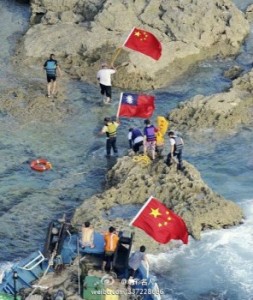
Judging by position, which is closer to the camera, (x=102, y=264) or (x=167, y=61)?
(x=102, y=264)

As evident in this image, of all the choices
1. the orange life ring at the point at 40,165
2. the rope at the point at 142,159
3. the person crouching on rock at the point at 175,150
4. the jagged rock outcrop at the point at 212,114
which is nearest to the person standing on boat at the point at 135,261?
the person crouching on rock at the point at 175,150

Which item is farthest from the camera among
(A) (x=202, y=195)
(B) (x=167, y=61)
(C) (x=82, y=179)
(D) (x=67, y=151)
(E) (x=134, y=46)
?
(B) (x=167, y=61)

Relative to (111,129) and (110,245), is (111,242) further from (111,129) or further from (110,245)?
(111,129)

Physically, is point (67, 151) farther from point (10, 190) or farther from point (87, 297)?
point (87, 297)

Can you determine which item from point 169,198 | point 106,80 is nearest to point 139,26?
point 106,80

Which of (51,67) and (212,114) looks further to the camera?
(51,67)

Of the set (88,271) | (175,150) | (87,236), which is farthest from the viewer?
(175,150)

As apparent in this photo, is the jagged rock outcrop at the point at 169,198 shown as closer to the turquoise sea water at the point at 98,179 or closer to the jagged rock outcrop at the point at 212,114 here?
the turquoise sea water at the point at 98,179

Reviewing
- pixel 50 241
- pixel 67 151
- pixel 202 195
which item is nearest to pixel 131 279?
pixel 50 241
